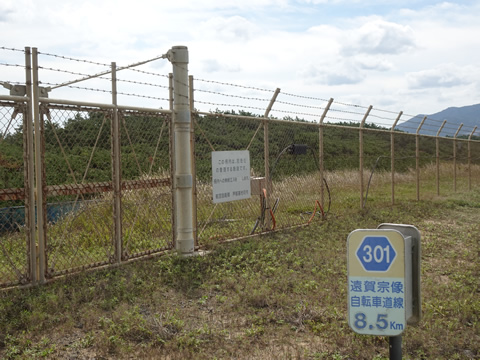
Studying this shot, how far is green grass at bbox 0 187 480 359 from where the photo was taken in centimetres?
412

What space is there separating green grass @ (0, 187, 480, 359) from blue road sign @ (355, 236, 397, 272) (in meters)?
1.55

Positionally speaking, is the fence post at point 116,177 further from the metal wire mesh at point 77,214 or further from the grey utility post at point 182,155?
the grey utility post at point 182,155

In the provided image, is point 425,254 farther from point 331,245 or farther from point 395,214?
point 395,214

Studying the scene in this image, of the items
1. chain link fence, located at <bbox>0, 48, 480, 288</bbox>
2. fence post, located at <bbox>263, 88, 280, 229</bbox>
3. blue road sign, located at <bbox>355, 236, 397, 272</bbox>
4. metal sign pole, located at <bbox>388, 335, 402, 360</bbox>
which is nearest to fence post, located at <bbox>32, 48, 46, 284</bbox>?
chain link fence, located at <bbox>0, 48, 480, 288</bbox>

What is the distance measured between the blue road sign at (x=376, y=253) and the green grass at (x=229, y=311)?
155 centimetres

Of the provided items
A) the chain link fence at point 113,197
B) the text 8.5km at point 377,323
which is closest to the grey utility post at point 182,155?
the chain link fence at point 113,197

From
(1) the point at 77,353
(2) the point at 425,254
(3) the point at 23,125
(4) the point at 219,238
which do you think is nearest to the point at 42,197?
(3) the point at 23,125

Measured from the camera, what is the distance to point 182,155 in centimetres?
718

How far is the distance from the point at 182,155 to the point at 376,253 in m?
4.79

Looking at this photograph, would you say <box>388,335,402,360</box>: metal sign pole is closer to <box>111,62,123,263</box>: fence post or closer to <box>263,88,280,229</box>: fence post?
<box>111,62,123,263</box>: fence post

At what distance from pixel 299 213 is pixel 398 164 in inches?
893

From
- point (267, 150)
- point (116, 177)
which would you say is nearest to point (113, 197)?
point (116, 177)

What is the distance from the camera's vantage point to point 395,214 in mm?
11953

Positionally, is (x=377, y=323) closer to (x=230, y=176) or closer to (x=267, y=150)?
(x=230, y=176)
